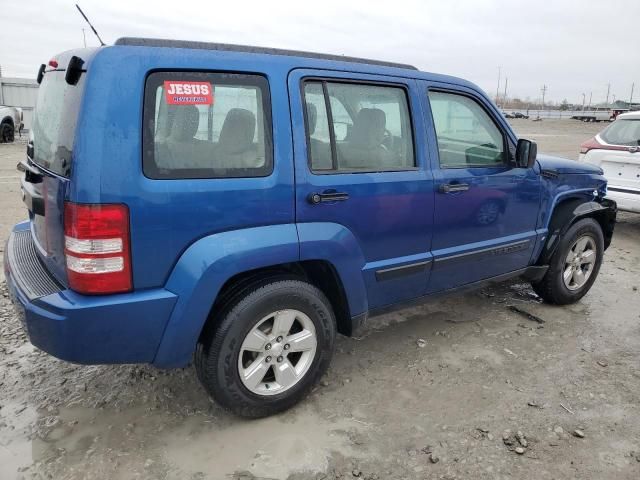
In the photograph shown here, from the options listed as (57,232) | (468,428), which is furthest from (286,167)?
(468,428)

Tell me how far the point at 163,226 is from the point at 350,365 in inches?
66.6

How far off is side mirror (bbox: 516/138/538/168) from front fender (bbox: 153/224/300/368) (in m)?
2.07

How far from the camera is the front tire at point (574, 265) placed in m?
4.26

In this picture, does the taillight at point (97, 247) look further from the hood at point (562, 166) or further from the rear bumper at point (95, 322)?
the hood at point (562, 166)

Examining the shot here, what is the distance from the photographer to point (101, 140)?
213cm

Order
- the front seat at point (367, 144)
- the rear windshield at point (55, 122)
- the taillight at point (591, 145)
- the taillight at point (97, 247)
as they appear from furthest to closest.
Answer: the taillight at point (591, 145)
the front seat at point (367, 144)
the rear windshield at point (55, 122)
the taillight at point (97, 247)

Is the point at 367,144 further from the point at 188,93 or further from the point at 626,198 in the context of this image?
the point at 626,198

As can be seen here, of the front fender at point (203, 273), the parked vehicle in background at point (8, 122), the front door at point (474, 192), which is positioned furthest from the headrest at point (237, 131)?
the parked vehicle in background at point (8, 122)

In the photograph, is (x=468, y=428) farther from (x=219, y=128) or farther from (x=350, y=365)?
(x=219, y=128)

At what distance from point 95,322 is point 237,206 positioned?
31.9 inches

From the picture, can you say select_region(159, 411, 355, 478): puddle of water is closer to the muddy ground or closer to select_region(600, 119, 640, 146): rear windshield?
the muddy ground

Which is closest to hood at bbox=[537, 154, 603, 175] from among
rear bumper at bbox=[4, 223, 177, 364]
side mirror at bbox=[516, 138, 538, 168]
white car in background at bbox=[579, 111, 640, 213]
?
side mirror at bbox=[516, 138, 538, 168]

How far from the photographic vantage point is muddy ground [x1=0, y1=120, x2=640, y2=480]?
7.97ft

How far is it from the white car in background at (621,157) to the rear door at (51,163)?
6.61 metres
